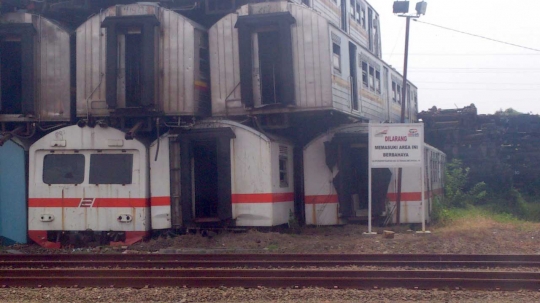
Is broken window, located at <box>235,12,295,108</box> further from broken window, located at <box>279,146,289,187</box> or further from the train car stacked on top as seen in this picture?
the train car stacked on top

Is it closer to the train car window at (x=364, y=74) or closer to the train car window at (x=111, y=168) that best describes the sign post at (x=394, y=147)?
the train car window at (x=364, y=74)

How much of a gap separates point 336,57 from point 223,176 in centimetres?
499

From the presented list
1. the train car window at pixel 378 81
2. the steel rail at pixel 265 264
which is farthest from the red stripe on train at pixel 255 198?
the train car window at pixel 378 81

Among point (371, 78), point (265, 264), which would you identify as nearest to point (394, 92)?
point (371, 78)

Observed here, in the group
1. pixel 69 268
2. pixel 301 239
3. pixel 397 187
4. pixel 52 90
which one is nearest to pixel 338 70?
pixel 397 187

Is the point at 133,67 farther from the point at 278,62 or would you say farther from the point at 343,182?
the point at 343,182

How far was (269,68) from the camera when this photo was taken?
61.9 feet

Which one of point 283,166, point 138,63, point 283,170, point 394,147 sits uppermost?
point 138,63

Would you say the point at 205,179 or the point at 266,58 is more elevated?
the point at 266,58

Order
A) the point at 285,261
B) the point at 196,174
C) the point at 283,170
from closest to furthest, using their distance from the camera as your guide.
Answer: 1. the point at 285,261
2. the point at 196,174
3. the point at 283,170

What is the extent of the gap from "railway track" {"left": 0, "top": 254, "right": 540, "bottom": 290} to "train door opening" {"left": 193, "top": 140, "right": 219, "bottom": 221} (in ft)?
14.7

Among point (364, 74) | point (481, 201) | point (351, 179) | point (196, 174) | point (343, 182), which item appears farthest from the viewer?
point (481, 201)

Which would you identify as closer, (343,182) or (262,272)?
(262,272)

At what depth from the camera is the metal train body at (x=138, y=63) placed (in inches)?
712
